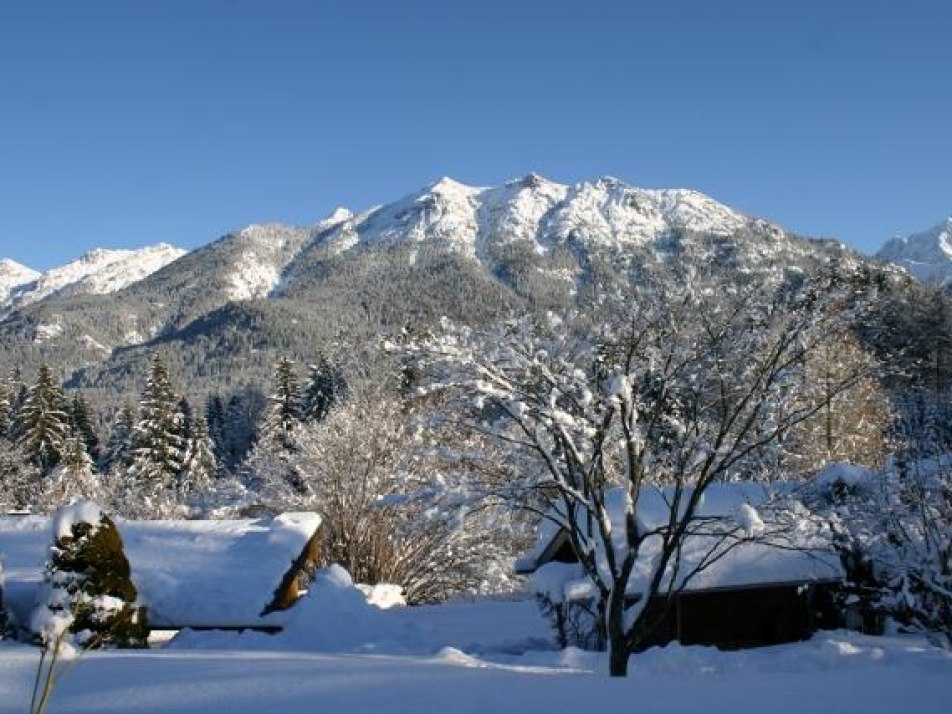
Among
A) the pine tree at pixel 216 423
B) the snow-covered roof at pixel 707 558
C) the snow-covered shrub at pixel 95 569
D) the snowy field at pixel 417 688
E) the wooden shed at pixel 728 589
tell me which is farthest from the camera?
the pine tree at pixel 216 423

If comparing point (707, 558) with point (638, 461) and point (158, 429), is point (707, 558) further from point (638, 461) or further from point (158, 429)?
point (158, 429)

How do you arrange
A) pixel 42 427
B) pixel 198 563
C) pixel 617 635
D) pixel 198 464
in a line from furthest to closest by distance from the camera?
pixel 198 464
pixel 42 427
pixel 198 563
pixel 617 635

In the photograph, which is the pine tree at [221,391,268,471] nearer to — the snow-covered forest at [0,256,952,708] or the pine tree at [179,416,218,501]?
the pine tree at [179,416,218,501]

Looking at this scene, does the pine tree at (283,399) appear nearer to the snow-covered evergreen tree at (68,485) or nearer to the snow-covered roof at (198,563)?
the snow-covered evergreen tree at (68,485)

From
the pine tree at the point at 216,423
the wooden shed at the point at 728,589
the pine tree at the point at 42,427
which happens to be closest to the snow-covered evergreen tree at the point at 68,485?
the pine tree at the point at 42,427

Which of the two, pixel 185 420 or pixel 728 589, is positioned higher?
pixel 185 420

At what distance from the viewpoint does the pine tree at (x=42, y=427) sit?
152 ft

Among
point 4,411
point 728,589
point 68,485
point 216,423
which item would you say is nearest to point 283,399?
point 4,411

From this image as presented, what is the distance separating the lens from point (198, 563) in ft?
62.6

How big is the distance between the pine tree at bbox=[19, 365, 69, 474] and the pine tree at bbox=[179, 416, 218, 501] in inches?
295

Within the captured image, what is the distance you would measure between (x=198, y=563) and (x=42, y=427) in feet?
108

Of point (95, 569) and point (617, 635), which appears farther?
point (95, 569)

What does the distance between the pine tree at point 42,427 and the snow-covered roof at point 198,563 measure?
1023 inches

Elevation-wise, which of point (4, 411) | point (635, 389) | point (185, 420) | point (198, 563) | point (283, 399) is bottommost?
point (198, 563)
